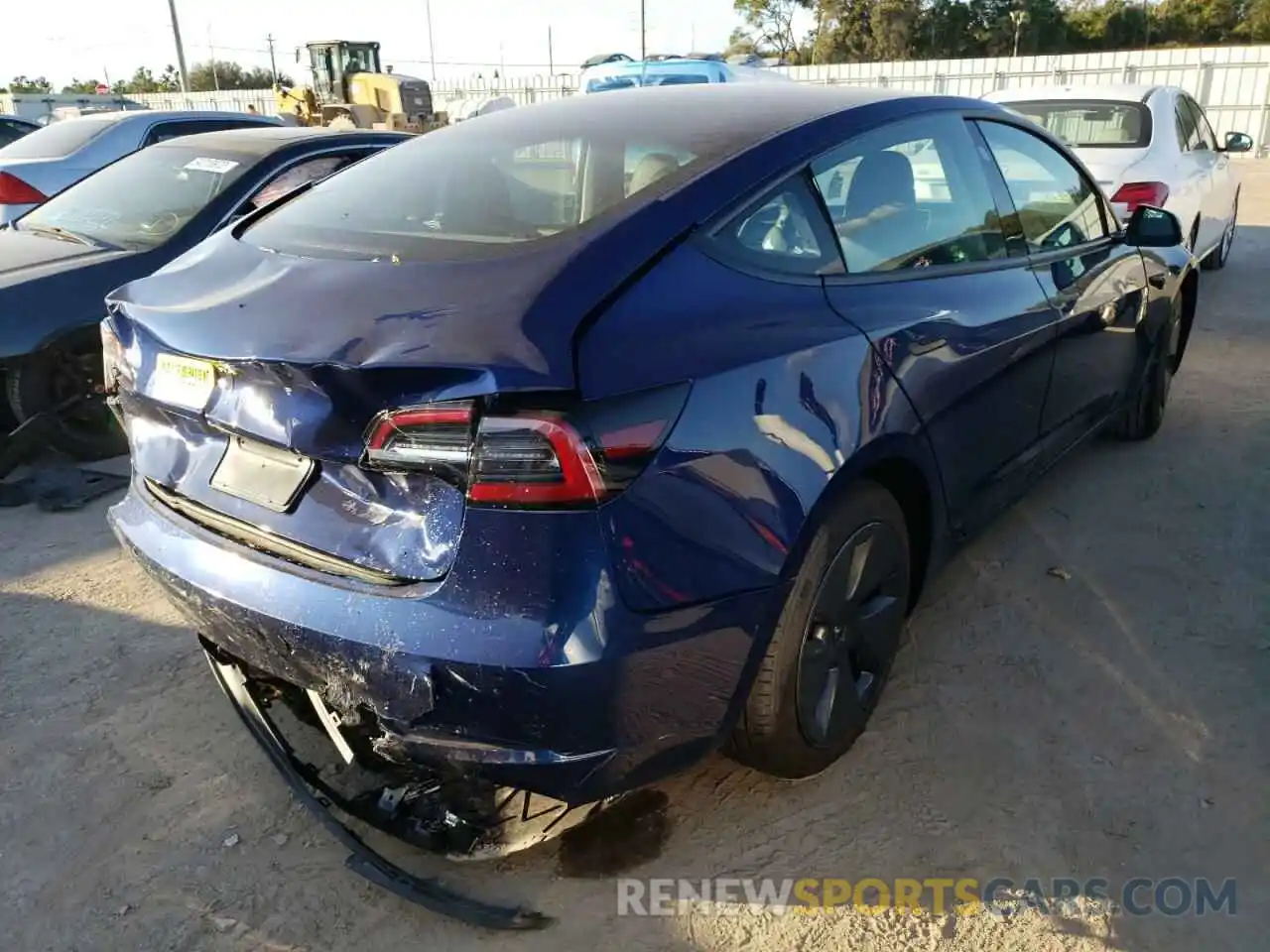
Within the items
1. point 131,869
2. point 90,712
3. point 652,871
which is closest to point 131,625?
point 90,712

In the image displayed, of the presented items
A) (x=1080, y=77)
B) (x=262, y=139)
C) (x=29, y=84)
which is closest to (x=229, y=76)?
(x=29, y=84)

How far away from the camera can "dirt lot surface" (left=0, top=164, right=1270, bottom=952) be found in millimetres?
2037

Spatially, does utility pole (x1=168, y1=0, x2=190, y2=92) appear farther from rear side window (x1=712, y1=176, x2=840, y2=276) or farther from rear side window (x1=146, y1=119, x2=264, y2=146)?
rear side window (x1=712, y1=176, x2=840, y2=276)

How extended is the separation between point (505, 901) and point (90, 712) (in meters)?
1.42

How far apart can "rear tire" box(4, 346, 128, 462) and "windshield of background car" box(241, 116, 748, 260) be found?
2338 millimetres

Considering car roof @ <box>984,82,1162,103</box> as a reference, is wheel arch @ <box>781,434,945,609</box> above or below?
below

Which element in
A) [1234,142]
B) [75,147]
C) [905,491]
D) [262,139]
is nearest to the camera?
[905,491]

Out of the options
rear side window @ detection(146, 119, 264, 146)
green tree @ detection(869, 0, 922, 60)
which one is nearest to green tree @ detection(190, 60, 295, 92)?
green tree @ detection(869, 0, 922, 60)

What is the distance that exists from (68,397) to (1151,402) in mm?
5016

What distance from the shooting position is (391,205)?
2422 mm

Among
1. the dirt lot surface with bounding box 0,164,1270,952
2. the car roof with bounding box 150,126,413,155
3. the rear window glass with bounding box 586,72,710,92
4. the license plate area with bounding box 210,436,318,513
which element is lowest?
the dirt lot surface with bounding box 0,164,1270,952

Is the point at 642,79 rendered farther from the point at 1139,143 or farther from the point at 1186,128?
the point at 1139,143

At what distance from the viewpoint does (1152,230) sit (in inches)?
149

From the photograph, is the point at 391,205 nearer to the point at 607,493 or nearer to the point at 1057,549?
the point at 607,493
